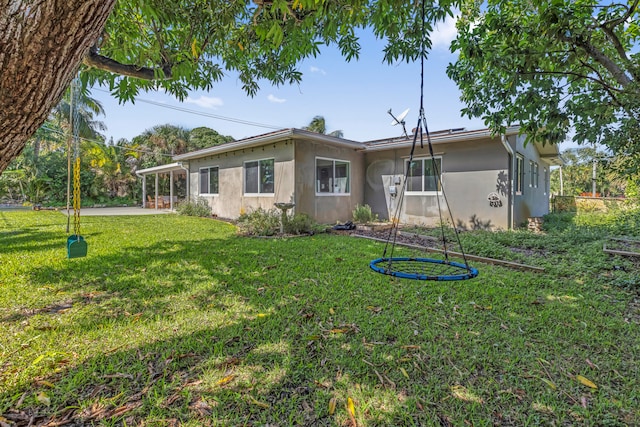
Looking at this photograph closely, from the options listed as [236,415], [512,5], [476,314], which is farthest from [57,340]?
[512,5]

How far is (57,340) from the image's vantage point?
2582 mm

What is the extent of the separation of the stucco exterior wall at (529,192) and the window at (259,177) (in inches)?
297

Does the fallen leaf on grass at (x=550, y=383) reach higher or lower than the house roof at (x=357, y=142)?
lower

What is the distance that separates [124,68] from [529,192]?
13278 millimetres

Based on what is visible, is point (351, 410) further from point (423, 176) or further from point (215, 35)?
point (423, 176)

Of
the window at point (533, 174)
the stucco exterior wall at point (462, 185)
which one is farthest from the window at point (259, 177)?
the window at point (533, 174)

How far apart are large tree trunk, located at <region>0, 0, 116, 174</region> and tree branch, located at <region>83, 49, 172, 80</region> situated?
221cm

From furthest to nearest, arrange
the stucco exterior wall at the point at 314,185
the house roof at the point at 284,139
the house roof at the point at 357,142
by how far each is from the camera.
Answer: the stucco exterior wall at the point at 314,185, the house roof at the point at 284,139, the house roof at the point at 357,142

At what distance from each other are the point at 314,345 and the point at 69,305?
277 centimetres

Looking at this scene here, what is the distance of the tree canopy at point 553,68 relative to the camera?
349 centimetres

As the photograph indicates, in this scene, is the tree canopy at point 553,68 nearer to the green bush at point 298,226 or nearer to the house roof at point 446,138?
the house roof at point 446,138

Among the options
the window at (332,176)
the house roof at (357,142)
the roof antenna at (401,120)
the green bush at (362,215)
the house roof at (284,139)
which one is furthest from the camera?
the green bush at (362,215)

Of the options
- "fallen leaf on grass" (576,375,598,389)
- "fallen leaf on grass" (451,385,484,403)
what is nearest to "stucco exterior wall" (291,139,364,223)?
"fallen leaf on grass" (451,385,484,403)

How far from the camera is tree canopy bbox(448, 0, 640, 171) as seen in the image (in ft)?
11.4
